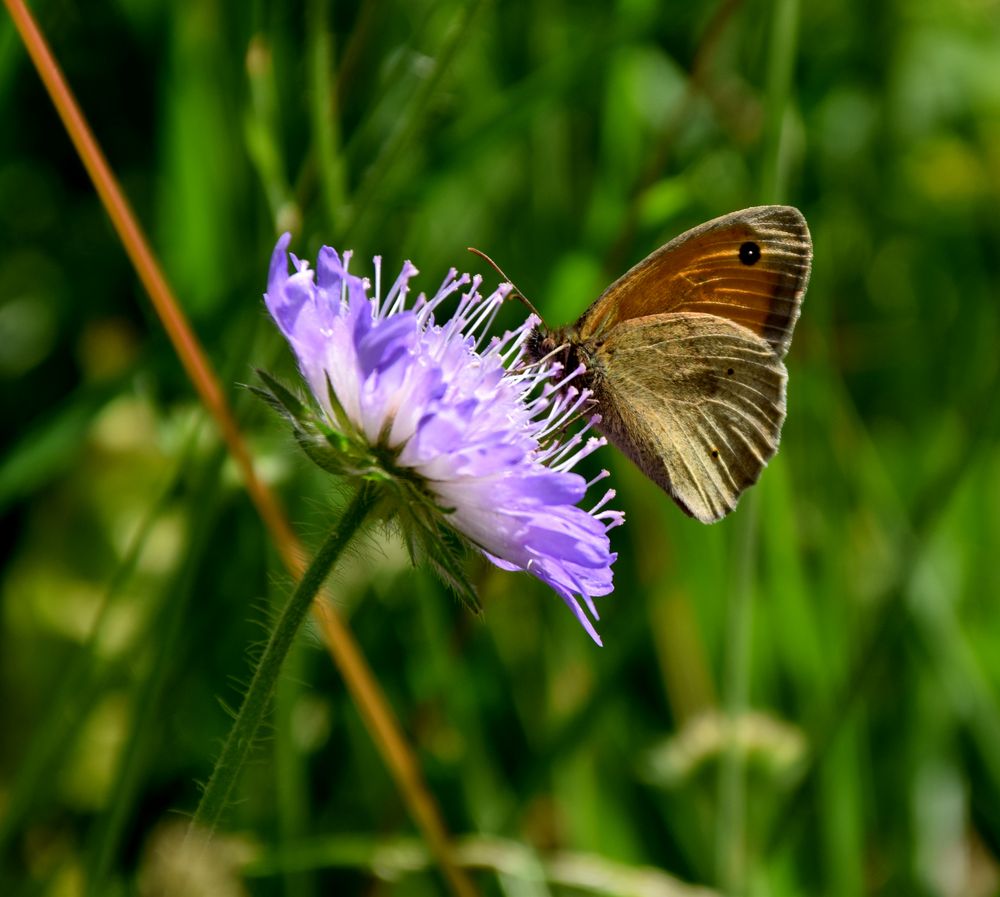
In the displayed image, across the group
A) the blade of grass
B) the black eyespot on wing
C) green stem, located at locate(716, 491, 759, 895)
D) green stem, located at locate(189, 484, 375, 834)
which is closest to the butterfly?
the black eyespot on wing

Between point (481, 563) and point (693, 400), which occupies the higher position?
point (693, 400)

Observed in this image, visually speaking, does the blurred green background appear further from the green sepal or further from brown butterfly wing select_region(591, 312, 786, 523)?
the green sepal

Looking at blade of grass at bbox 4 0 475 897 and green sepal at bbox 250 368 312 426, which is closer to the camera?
green sepal at bbox 250 368 312 426

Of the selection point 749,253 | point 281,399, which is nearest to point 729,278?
point 749,253

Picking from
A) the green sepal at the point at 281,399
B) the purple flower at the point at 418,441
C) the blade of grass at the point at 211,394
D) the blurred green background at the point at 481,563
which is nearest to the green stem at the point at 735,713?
the blurred green background at the point at 481,563

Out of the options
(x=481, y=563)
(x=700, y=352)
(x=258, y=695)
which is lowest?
(x=481, y=563)

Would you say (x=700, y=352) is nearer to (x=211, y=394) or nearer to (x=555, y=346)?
A: (x=555, y=346)
